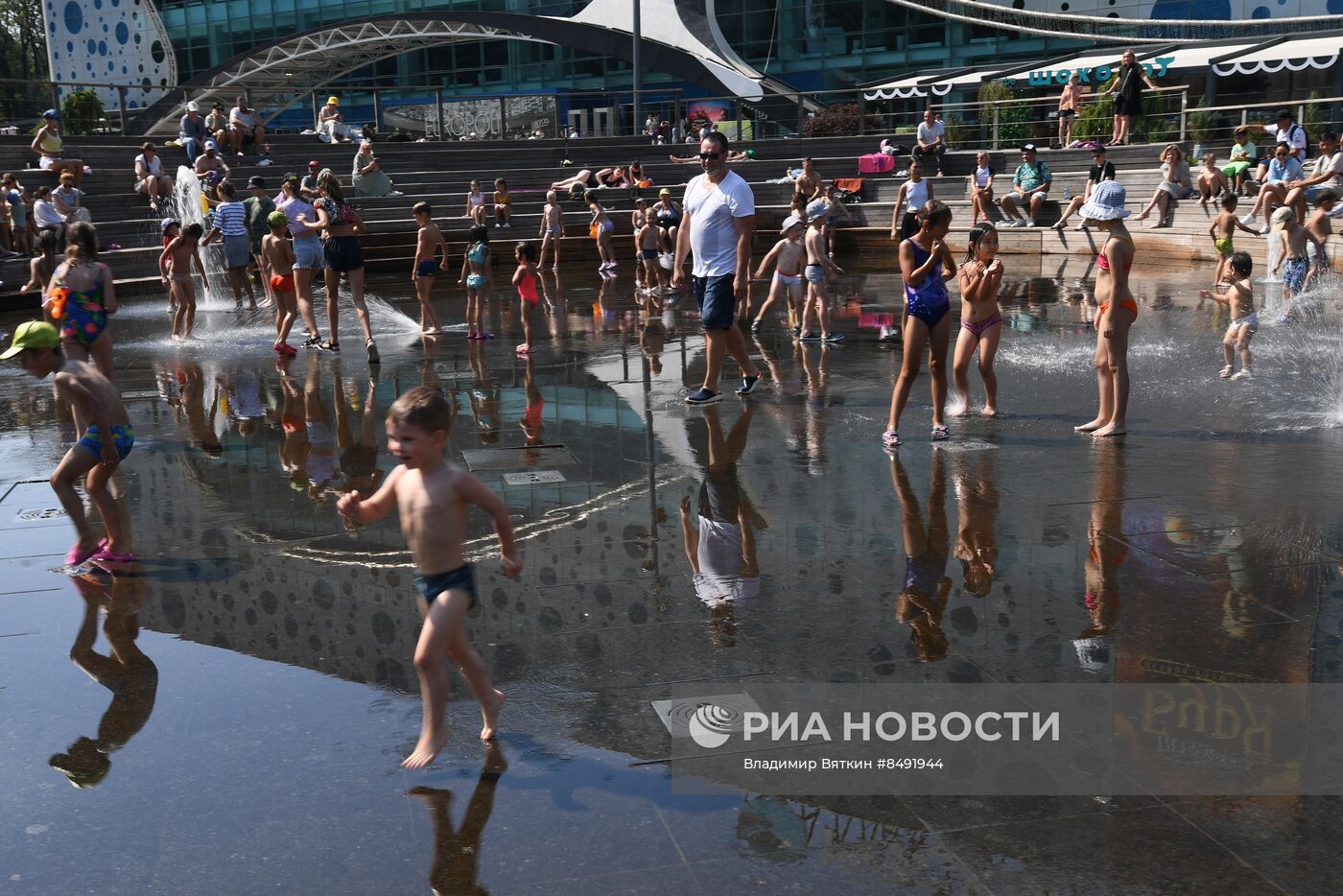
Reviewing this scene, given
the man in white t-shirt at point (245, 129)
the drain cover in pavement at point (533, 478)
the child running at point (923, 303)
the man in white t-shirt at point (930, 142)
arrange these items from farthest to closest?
the man in white t-shirt at point (930, 142) < the man in white t-shirt at point (245, 129) < the child running at point (923, 303) < the drain cover in pavement at point (533, 478)

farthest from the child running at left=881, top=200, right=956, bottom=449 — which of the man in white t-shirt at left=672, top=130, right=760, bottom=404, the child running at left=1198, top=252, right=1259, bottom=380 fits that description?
the child running at left=1198, top=252, right=1259, bottom=380

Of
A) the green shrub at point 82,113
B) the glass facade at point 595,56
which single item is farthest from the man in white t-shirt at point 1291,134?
the green shrub at point 82,113

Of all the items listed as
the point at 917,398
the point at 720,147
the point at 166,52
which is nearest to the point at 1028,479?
the point at 917,398

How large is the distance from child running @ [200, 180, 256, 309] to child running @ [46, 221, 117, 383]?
7.74m

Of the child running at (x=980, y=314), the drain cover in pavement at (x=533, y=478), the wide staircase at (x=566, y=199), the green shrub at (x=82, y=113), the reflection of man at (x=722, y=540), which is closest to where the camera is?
the reflection of man at (x=722, y=540)

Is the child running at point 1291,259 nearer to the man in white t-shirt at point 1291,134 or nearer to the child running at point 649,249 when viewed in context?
the child running at point 649,249

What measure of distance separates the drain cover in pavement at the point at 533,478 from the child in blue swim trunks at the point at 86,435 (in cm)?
237

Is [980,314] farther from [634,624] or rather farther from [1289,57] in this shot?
[1289,57]

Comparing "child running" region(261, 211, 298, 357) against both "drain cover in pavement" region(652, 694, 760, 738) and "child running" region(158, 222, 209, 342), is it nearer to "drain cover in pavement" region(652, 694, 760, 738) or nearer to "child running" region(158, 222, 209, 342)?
"child running" region(158, 222, 209, 342)

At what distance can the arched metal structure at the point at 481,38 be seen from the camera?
48906 millimetres

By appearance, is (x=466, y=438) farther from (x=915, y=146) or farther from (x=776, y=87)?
(x=776, y=87)

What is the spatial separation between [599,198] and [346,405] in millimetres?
19195

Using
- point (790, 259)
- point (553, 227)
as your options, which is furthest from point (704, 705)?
point (553, 227)

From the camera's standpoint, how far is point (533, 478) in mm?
8250
